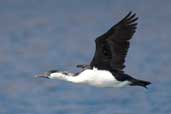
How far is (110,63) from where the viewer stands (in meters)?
24.7

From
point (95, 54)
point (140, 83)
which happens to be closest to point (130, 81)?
point (140, 83)

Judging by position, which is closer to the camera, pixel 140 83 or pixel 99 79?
pixel 140 83

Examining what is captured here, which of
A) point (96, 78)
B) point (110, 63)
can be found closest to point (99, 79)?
point (96, 78)

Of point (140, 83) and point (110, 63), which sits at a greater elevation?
point (110, 63)

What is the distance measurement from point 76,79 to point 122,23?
2.77 meters

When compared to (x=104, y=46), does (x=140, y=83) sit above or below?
below

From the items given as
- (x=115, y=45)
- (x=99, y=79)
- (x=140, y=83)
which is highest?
(x=115, y=45)

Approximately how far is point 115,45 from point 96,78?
1519mm

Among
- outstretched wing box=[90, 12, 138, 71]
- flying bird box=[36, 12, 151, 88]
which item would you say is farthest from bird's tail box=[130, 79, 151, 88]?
outstretched wing box=[90, 12, 138, 71]

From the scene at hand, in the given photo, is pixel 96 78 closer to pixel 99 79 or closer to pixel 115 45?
pixel 99 79

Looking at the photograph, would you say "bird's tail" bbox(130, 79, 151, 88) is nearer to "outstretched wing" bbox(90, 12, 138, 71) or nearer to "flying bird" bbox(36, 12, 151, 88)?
"flying bird" bbox(36, 12, 151, 88)

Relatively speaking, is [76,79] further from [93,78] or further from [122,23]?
[122,23]

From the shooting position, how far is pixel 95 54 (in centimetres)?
2464

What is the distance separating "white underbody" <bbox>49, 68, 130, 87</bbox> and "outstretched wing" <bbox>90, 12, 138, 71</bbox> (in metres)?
0.38
